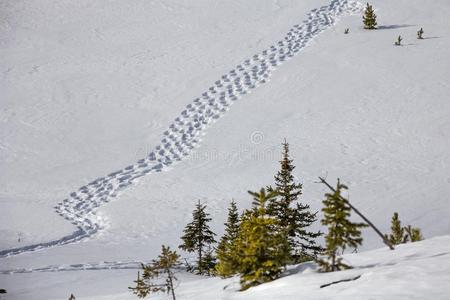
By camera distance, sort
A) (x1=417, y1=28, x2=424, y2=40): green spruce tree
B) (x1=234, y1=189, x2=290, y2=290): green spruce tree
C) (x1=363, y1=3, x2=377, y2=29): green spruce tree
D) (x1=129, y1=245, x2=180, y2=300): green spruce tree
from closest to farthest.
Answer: (x1=234, y1=189, x2=290, y2=290): green spruce tree < (x1=129, y1=245, x2=180, y2=300): green spruce tree < (x1=417, y1=28, x2=424, y2=40): green spruce tree < (x1=363, y1=3, x2=377, y2=29): green spruce tree

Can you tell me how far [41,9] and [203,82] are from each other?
19.5 metres

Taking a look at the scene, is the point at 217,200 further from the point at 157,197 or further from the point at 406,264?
the point at 406,264

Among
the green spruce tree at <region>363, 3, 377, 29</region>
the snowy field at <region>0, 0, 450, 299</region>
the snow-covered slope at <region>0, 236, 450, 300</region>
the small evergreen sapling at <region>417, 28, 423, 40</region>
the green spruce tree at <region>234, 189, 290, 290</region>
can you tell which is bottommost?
the snow-covered slope at <region>0, 236, 450, 300</region>

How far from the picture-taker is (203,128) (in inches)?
907

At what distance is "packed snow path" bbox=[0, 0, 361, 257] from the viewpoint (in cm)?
1691

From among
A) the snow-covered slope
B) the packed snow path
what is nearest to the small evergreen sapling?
the packed snow path

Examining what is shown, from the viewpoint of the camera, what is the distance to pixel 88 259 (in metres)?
13.2

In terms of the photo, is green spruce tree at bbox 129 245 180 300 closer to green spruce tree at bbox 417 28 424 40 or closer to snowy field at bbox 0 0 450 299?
snowy field at bbox 0 0 450 299

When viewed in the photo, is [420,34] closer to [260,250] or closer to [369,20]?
[369,20]

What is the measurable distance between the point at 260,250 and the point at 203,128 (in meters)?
16.6

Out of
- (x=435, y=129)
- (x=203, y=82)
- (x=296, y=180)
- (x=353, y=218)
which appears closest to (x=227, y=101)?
(x=203, y=82)

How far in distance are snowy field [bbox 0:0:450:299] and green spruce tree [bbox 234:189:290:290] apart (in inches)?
10.6


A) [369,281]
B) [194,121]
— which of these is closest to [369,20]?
[194,121]

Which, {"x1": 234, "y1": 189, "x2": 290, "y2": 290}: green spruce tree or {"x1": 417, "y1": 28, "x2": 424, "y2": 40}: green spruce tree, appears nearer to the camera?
{"x1": 234, "y1": 189, "x2": 290, "y2": 290}: green spruce tree
